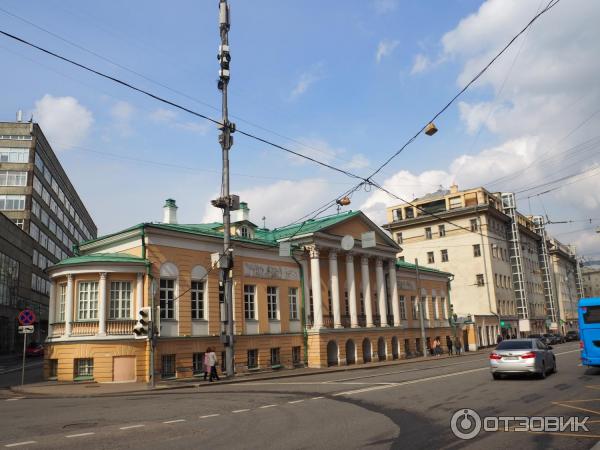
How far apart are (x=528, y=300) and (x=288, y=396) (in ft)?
230

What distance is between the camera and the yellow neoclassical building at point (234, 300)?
24.8 meters

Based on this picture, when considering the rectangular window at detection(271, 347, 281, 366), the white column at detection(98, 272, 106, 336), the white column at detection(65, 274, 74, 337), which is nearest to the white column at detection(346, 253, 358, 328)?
the rectangular window at detection(271, 347, 281, 366)

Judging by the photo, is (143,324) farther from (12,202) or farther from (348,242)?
(12,202)

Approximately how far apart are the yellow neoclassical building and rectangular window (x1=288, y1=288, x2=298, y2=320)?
0.07 m

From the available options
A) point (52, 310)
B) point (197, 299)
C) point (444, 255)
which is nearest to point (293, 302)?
point (197, 299)

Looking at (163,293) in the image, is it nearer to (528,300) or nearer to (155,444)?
(155,444)

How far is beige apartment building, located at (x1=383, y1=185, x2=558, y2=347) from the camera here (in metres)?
67.1

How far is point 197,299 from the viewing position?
28500mm

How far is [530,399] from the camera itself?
13.2 meters

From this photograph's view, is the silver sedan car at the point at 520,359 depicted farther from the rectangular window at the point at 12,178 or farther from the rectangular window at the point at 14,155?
the rectangular window at the point at 14,155

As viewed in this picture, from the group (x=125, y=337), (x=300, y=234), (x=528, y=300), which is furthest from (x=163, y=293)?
(x=528, y=300)

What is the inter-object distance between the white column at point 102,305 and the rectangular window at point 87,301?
45cm

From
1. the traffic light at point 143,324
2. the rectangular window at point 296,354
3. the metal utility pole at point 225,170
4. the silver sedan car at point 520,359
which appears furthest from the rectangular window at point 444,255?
the traffic light at point 143,324

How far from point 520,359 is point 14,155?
67.7 metres
